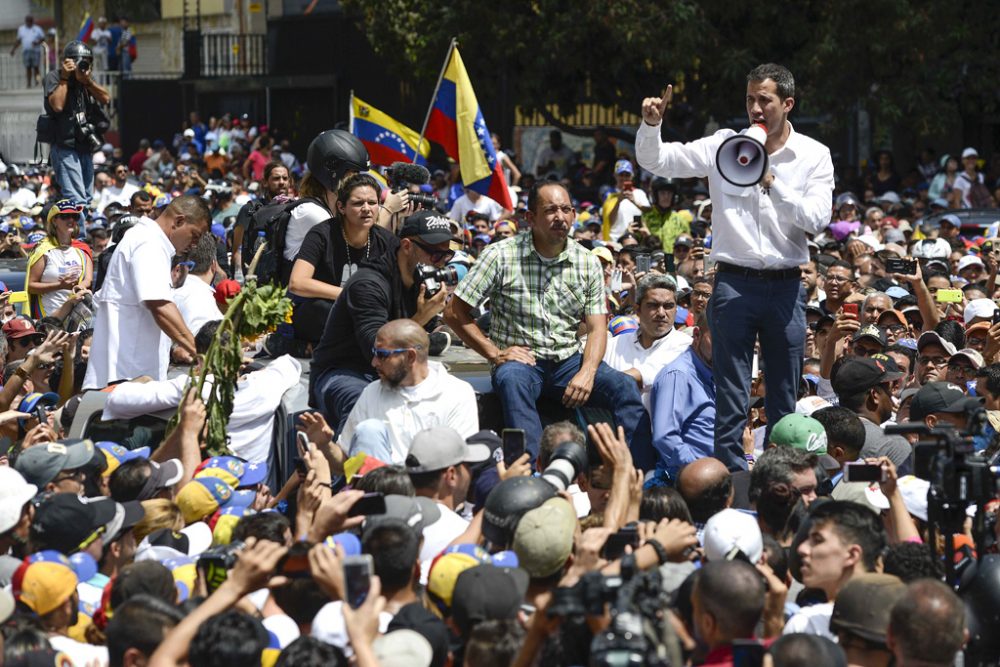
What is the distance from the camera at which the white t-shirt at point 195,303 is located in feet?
31.1

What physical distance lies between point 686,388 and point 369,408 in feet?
5.51

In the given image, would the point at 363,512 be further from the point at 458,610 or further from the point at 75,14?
the point at 75,14

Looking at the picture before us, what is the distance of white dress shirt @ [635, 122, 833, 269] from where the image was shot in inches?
287

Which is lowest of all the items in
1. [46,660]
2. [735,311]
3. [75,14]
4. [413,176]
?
[46,660]

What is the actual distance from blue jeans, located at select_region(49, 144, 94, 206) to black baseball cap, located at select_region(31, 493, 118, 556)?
764 cm

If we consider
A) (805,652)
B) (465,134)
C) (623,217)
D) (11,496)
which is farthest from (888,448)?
(623,217)

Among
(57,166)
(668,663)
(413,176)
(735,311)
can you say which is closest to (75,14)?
(57,166)

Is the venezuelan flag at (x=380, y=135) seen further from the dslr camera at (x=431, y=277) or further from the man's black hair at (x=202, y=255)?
the dslr camera at (x=431, y=277)

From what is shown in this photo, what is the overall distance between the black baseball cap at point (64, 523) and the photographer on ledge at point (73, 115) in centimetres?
733

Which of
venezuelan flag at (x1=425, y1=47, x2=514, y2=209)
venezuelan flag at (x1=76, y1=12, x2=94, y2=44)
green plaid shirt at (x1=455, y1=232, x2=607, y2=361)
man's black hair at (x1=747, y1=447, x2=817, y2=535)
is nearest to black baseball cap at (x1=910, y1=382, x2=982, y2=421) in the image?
man's black hair at (x1=747, y1=447, x2=817, y2=535)

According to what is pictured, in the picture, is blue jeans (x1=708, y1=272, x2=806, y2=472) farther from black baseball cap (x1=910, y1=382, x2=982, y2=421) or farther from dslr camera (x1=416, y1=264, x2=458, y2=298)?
dslr camera (x1=416, y1=264, x2=458, y2=298)

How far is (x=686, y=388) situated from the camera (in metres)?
8.02

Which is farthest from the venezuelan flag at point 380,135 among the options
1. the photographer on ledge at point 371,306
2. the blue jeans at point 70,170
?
the photographer on ledge at point 371,306

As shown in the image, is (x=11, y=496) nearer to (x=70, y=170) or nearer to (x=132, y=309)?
(x=132, y=309)
